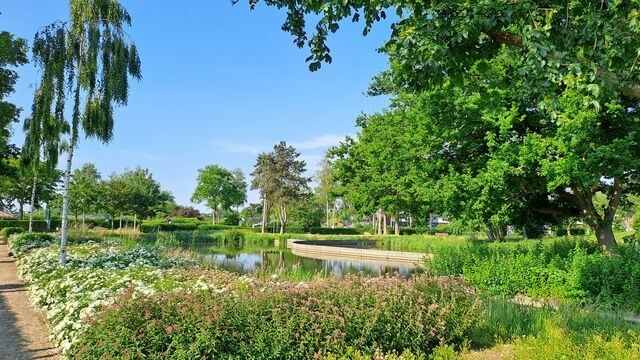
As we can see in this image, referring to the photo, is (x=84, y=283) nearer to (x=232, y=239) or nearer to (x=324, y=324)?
(x=324, y=324)

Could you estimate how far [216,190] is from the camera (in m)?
68.9

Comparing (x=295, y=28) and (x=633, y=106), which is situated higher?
(x=633, y=106)

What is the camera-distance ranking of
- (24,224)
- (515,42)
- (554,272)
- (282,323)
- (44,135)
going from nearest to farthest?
(515,42)
(282,323)
(554,272)
(44,135)
(24,224)

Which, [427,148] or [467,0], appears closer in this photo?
[467,0]

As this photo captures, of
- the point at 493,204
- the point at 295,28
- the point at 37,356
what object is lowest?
the point at 37,356

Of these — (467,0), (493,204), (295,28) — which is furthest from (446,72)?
(493,204)

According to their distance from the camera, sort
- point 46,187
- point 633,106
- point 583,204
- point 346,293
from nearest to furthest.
Answer: point 346,293, point 633,106, point 583,204, point 46,187

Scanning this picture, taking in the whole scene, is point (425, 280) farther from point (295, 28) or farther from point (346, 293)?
point (295, 28)

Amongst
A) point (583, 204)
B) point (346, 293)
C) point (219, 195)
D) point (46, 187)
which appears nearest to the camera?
point (346, 293)

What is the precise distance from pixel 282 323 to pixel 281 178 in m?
46.4

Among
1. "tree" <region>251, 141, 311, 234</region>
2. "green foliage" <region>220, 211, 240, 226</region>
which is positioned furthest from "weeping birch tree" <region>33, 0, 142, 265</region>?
"green foliage" <region>220, 211, 240, 226</region>

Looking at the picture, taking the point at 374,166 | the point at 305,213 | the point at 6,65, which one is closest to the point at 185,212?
the point at 305,213

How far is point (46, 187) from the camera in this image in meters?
Result: 39.2

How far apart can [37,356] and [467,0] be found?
6.23 metres
